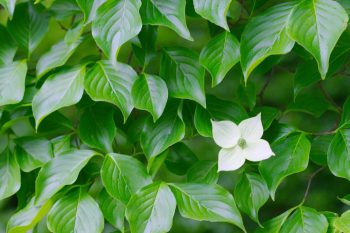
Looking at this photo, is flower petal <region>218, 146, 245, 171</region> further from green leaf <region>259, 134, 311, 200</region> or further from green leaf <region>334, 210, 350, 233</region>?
green leaf <region>334, 210, 350, 233</region>

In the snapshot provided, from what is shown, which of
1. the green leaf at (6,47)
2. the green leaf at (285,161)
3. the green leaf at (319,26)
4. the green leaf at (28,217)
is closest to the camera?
the green leaf at (319,26)

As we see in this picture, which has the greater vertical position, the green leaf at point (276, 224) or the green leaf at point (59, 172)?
the green leaf at point (59, 172)

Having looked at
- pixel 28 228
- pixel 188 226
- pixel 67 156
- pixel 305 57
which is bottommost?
pixel 188 226

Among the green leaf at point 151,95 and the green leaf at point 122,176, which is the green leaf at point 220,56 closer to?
the green leaf at point 151,95

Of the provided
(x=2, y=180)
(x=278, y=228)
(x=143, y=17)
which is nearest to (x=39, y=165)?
(x=2, y=180)

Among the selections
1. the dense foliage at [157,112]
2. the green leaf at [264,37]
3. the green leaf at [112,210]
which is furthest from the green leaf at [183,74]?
the green leaf at [112,210]

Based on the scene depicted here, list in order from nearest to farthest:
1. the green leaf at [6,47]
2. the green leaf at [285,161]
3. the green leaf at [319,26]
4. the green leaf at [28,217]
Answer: the green leaf at [319,26], the green leaf at [285,161], the green leaf at [28,217], the green leaf at [6,47]

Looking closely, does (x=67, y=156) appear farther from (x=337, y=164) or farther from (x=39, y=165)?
(x=337, y=164)
